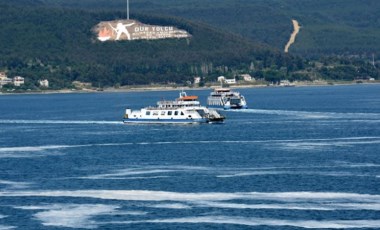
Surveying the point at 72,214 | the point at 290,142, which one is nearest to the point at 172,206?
the point at 72,214

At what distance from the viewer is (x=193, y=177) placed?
105125 mm

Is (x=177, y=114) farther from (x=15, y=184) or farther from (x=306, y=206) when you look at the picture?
(x=306, y=206)

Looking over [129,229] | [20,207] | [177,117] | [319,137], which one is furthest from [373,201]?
[177,117]

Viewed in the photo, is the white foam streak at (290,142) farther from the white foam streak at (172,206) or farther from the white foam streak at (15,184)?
the white foam streak at (172,206)

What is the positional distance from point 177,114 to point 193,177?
217ft

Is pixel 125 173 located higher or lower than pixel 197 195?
higher

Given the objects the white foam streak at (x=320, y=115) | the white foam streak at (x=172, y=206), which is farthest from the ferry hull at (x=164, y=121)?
the white foam streak at (x=172, y=206)

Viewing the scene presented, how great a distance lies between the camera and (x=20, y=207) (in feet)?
300

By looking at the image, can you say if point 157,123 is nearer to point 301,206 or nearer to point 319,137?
point 319,137

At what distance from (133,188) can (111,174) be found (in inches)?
376

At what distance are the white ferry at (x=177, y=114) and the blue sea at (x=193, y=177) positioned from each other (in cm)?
750

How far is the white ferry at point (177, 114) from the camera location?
170000 mm

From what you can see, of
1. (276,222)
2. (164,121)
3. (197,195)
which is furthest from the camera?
(164,121)

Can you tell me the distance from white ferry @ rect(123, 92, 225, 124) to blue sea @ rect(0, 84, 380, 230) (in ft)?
24.6
